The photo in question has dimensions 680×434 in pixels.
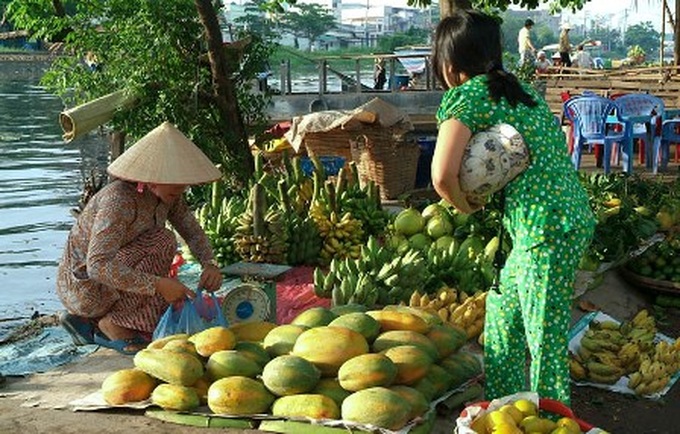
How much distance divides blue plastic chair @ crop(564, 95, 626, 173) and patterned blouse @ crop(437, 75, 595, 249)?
8469 mm

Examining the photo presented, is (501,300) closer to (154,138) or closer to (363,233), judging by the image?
(154,138)

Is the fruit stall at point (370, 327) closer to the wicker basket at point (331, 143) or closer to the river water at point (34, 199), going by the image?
A: the river water at point (34, 199)

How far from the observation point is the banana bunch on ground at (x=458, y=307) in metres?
5.25

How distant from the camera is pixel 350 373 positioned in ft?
11.9

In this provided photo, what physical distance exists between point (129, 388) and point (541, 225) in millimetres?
1773

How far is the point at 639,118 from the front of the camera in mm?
11875

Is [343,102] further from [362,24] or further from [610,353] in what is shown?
[362,24]

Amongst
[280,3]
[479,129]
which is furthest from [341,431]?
[280,3]

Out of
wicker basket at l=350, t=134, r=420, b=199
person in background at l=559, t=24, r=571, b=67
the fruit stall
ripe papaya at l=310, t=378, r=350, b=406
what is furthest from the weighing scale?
person in background at l=559, t=24, r=571, b=67

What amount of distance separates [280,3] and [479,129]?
24.7 ft

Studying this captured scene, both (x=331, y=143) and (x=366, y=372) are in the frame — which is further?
(x=331, y=143)

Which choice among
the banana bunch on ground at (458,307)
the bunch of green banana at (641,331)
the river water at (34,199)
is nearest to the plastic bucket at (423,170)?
the river water at (34,199)

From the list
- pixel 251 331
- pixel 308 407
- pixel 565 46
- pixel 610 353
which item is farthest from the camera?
pixel 565 46

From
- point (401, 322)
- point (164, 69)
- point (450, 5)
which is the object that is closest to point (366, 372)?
point (401, 322)
